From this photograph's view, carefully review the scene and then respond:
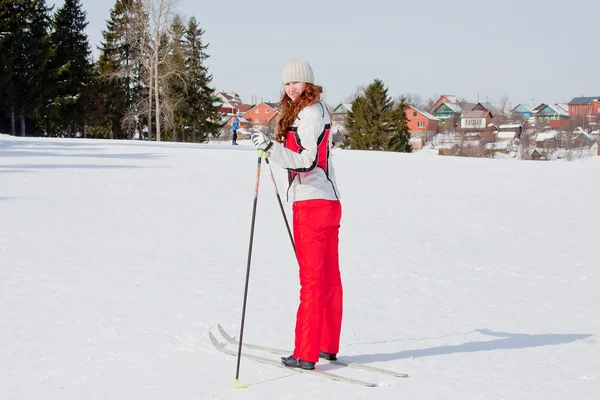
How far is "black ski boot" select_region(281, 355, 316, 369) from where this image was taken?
A: 3174 millimetres

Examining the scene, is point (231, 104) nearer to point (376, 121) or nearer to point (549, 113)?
point (549, 113)

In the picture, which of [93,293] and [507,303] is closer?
[93,293]

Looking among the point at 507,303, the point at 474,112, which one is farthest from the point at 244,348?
the point at 474,112

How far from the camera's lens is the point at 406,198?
10609 mm

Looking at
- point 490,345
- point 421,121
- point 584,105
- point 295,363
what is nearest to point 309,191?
point 295,363

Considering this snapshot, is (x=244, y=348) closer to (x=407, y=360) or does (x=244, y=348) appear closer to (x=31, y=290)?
(x=407, y=360)

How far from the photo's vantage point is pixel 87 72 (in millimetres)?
39844

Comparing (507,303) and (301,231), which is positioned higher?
(301,231)

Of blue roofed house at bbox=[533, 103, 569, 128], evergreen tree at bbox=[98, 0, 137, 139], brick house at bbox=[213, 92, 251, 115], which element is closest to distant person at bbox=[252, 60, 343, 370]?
evergreen tree at bbox=[98, 0, 137, 139]

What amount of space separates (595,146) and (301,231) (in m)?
73.8

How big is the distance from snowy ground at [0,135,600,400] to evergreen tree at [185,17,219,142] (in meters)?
36.5

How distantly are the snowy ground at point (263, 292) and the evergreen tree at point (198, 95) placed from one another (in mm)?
36468

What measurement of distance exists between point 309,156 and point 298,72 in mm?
472

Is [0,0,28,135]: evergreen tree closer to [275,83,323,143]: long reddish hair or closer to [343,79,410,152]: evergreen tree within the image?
[343,79,410,152]: evergreen tree
